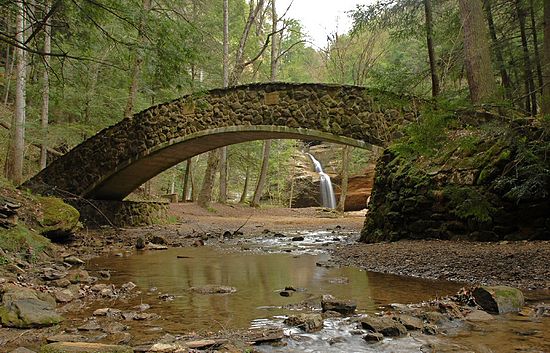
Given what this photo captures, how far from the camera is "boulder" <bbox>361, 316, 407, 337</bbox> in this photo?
2729 millimetres

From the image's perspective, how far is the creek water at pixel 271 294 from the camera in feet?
8.69

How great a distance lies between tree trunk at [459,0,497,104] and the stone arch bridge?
5.15 ft

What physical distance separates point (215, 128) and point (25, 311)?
8.17 m

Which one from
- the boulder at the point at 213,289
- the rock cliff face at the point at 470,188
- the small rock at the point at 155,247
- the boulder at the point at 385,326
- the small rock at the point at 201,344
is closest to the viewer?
the small rock at the point at 201,344

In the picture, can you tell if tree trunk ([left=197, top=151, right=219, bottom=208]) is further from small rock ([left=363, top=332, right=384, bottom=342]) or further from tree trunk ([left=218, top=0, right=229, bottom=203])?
small rock ([left=363, top=332, right=384, bottom=342])

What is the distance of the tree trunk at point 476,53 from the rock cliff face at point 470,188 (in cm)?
97

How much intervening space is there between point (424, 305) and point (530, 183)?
2459mm

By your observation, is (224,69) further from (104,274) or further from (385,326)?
(385,326)

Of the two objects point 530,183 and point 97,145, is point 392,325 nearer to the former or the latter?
point 530,183

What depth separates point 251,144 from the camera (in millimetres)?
23734

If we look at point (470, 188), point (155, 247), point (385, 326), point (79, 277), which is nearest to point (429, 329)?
point (385, 326)

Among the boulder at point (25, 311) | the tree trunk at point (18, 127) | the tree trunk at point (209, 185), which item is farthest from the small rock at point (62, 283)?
the tree trunk at point (209, 185)

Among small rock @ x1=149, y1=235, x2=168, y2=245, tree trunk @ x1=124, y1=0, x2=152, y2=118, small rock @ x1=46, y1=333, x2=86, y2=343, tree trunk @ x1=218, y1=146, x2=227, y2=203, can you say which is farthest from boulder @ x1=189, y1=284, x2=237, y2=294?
tree trunk @ x1=218, y1=146, x2=227, y2=203

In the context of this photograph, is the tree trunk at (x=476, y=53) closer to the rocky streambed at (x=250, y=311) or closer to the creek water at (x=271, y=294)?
A: the rocky streambed at (x=250, y=311)
